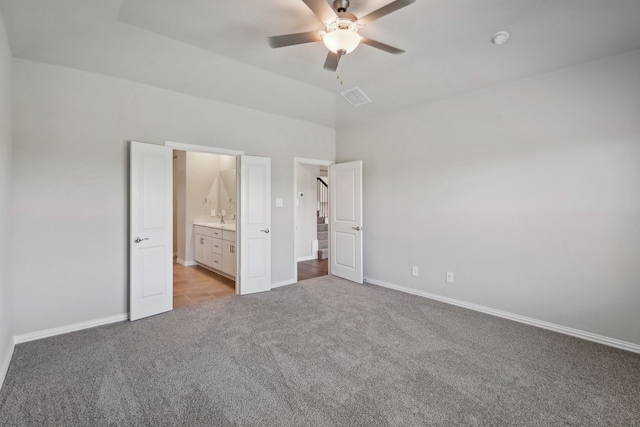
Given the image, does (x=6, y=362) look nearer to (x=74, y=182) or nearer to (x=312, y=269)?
(x=74, y=182)

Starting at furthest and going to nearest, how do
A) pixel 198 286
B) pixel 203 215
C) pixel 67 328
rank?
1. pixel 203 215
2. pixel 198 286
3. pixel 67 328

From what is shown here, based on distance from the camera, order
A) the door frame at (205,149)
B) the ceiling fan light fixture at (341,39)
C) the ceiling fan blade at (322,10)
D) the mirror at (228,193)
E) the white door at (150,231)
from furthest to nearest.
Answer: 1. the mirror at (228,193)
2. the door frame at (205,149)
3. the white door at (150,231)
4. the ceiling fan light fixture at (341,39)
5. the ceiling fan blade at (322,10)

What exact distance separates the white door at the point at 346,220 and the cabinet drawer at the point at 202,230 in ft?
Result: 7.74

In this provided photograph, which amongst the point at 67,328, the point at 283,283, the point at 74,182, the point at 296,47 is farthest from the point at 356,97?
the point at 67,328

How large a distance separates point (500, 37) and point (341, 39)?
→ 1.68m

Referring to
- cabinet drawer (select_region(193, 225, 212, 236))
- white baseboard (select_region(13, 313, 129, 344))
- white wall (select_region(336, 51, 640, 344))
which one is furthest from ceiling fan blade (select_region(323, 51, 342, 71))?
cabinet drawer (select_region(193, 225, 212, 236))

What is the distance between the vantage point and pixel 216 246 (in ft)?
17.9

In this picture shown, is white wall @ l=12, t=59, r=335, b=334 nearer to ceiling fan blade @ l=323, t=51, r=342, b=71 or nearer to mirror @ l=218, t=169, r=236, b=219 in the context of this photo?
ceiling fan blade @ l=323, t=51, r=342, b=71

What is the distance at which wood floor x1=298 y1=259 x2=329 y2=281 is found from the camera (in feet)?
18.1

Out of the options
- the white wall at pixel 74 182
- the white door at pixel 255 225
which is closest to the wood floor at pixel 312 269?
the white door at pixel 255 225

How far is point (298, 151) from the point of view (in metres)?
5.01

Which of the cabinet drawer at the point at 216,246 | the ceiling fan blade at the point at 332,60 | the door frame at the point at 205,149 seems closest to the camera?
the ceiling fan blade at the point at 332,60

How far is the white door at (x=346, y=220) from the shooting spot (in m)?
4.93

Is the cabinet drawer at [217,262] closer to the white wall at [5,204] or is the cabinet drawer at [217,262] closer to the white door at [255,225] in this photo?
the white door at [255,225]
